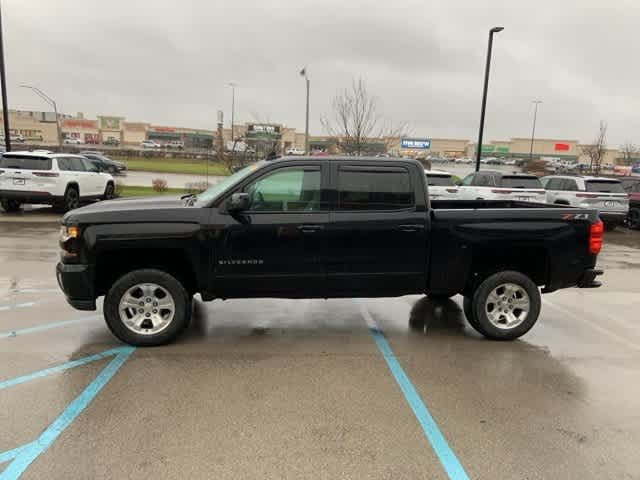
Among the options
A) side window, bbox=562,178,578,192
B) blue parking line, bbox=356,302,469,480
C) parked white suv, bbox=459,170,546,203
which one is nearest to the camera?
blue parking line, bbox=356,302,469,480

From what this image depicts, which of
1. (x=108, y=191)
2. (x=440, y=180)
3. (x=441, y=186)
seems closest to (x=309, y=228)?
(x=441, y=186)

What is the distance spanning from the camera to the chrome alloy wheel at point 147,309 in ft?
15.8

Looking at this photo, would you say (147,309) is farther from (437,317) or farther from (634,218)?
(634,218)

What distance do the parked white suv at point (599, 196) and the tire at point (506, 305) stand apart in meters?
10.6

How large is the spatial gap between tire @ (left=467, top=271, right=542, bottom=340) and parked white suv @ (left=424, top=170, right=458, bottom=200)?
11.0m

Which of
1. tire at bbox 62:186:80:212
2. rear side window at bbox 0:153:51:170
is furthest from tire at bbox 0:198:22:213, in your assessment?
tire at bbox 62:186:80:212

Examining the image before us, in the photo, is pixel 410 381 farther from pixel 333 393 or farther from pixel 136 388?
pixel 136 388

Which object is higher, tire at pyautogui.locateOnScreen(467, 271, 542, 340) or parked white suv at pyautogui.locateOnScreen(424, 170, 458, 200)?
parked white suv at pyautogui.locateOnScreen(424, 170, 458, 200)

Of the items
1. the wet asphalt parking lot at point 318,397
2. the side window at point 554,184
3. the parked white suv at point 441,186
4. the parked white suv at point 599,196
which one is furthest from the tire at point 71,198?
the side window at point 554,184

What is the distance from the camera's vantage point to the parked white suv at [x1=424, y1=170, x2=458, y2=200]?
16248 mm

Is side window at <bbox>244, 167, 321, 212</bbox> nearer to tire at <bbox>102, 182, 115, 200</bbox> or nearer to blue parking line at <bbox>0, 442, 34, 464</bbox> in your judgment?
blue parking line at <bbox>0, 442, 34, 464</bbox>

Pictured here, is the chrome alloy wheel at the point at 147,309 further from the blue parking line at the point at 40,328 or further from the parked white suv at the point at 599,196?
the parked white suv at the point at 599,196

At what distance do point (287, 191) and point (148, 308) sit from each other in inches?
73.0

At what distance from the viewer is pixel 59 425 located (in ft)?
11.2
